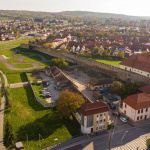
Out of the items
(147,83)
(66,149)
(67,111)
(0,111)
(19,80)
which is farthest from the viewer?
(19,80)

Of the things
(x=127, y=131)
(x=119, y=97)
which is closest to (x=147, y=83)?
(x=119, y=97)

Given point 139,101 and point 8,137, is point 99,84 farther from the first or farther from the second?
point 8,137

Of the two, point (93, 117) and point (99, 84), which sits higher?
point (93, 117)

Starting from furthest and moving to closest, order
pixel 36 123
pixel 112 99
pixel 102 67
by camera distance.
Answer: pixel 102 67 → pixel 112 99 → pixel 36 123

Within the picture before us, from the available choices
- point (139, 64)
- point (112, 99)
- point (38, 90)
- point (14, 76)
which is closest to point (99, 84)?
point (112, 99)

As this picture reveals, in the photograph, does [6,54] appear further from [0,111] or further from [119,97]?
[119,97]

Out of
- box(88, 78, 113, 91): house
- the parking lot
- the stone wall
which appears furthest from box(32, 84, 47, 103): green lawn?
the stone wall

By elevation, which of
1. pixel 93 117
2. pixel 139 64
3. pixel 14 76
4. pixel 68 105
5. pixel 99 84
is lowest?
pixel 14 76

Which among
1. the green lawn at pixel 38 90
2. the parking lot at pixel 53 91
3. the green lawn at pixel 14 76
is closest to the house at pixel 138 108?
the parking lot at pixel 53 91
